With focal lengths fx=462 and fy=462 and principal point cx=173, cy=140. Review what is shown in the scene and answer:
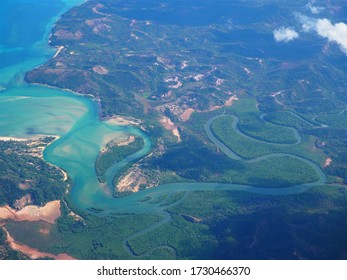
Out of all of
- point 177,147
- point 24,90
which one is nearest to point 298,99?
point 177,147

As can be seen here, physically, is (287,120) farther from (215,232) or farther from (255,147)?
(215,232)

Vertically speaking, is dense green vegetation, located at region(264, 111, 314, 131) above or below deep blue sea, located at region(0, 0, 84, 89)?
below

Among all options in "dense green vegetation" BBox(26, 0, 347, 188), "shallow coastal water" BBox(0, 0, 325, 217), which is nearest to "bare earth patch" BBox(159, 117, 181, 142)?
"dense green vegetation" BBox(26, 0, 347, 188)

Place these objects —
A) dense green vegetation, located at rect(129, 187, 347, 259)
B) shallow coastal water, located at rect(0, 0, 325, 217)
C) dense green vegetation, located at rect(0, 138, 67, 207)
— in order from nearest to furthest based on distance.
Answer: dense green vegetation, located at rect(129, 187, 347, 259), dense green vegetation, located at rect(0, 138, 67, 207), shallow coastal water, located at rect(0, 0, 325, 217)

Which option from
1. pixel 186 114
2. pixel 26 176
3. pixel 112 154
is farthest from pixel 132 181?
pixel 186 114

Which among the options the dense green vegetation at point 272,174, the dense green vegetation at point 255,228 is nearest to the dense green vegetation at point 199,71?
the dense green vegetation at point 272,174

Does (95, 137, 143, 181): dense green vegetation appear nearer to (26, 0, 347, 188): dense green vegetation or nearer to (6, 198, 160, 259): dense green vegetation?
(26, 0, 347, 188): dense green vegetation
